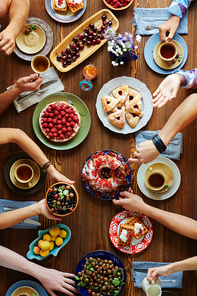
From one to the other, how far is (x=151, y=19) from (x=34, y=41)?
118cm

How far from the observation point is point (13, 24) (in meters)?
2.27

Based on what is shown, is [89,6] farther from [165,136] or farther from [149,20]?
[165,136]

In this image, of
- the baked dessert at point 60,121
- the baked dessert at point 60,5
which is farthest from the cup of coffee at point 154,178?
the baked dessert at point 60,5

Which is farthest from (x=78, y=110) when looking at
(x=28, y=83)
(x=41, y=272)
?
(x=41, y=272)

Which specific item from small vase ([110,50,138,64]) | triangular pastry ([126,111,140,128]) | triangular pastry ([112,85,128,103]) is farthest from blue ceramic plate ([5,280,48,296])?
small vase ([110,50,138,64])

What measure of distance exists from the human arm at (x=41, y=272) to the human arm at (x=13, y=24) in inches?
72.2

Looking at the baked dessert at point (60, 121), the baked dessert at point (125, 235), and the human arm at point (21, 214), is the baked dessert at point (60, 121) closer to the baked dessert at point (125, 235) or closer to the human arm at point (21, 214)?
the human arm at point (21, 214)

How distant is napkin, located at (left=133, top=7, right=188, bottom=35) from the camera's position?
250 cm

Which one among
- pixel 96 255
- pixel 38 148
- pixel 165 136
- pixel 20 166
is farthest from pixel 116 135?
pixel 96 255

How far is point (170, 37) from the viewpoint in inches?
95.0

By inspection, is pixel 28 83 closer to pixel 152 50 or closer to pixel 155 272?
pixel 152 50

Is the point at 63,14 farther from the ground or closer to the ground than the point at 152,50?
farther from the ground

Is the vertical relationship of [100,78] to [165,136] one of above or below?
above

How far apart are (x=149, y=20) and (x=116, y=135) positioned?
46.9 inches
